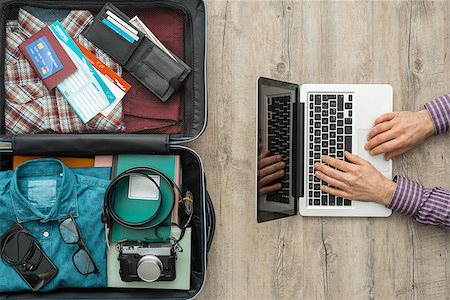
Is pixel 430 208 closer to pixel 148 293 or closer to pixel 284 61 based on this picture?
pixel 284 61

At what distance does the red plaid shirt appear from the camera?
3.86 ft

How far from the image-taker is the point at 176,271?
117cm

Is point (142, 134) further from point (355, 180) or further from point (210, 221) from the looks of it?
point (355, 180)

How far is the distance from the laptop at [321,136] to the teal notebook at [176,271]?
20 centimetres

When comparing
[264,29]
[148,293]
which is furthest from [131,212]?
[264,29]

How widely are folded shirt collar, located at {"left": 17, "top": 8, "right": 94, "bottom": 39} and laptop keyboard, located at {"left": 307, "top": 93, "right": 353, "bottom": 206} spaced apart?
56 centimetres

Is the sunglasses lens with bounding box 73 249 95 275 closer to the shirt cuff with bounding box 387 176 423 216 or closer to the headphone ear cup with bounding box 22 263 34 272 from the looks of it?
the headphone ear cup with bounding box 22 263 34 272

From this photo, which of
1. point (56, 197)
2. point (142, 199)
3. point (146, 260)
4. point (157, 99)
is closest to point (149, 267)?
point (146, 260)

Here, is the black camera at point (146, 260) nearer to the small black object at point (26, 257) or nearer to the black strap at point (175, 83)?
the small black object at point (26, 257)

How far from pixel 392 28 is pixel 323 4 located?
0.18 m

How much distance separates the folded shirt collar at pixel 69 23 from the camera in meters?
1.18

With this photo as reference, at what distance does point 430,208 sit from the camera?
121cm

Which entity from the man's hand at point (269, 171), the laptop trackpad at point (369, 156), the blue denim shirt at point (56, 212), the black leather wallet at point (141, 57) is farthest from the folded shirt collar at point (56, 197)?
the laptop trackpad at point (369, 156)

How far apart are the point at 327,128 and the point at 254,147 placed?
0.18 meters
